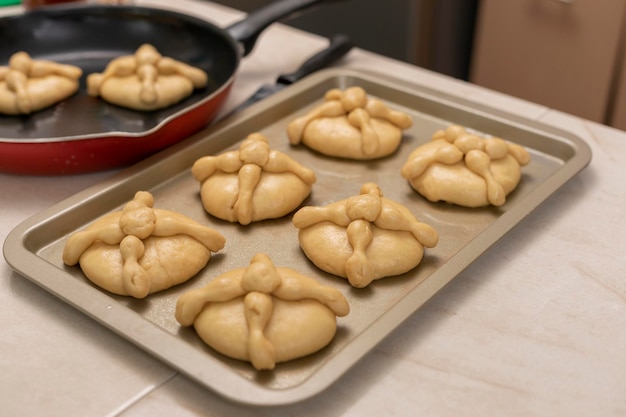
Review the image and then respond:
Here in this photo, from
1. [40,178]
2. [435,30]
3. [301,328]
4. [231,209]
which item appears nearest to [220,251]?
[231,209]

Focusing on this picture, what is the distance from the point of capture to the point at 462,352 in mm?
766

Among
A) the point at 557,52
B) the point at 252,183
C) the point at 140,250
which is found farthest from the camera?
the point at 557,52

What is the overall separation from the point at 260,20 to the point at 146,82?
23 centimetres

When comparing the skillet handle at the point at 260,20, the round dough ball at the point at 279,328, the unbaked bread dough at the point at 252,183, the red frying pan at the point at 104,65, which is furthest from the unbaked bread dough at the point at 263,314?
the skillet handle at the point at 260,20

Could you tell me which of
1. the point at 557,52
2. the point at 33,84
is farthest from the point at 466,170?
the point at 557,52

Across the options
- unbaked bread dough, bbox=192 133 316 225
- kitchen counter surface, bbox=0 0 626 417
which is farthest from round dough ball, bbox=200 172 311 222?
kitchen counter surface, bbox=0 0 626 417

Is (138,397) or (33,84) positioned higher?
(33,84)

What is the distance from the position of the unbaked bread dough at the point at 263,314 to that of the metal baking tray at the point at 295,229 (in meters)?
0.02

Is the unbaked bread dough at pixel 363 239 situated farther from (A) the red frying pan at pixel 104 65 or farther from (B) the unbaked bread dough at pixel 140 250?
(A) the red frying pan at pixel 104 65

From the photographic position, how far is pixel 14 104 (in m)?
1.12

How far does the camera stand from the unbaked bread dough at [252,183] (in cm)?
95

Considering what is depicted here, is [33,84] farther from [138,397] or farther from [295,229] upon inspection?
[138,397]

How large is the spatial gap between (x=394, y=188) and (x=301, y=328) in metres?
0.36

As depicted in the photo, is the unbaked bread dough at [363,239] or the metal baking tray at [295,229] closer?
the metal baking tray at [295,229]
